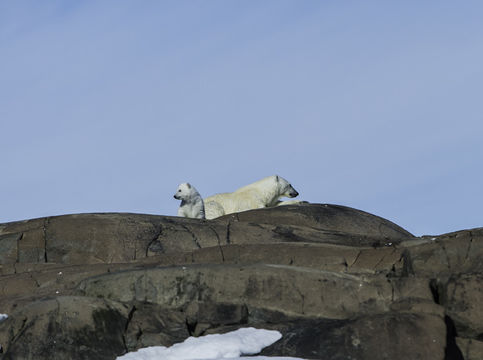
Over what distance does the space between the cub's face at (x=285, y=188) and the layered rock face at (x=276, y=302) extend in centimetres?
1053

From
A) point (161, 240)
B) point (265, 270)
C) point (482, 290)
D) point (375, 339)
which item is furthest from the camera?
point (161, 240)

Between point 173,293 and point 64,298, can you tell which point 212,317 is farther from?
point 64,298

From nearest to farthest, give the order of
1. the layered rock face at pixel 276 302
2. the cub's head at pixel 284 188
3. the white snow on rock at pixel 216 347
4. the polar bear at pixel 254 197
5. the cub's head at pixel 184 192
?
the white snow on rock at pixel 216 347 → the layered rock face at pixel 276 302 → the cub's head at pixel 184 192 → the polar bear at pixel 254 197 → the cub's head at pixel 284 188

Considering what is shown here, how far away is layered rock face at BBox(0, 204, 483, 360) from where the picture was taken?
474 inches

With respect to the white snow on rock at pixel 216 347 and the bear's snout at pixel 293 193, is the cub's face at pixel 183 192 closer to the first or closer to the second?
the bear's snout at pixel 293 193

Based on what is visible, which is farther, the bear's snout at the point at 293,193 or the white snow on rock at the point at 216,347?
the bear's snout at the point at 293,193

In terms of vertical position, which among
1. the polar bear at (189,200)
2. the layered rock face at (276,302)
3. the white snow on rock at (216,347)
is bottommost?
the white snow on rock at (216,347)

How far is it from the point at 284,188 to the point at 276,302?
13.9 metres

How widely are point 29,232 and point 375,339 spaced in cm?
1049

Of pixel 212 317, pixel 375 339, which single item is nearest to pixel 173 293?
pixel 212 317

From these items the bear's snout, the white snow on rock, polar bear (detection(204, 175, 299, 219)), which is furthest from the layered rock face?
the bear's snout

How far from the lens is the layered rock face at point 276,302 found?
1204 cm

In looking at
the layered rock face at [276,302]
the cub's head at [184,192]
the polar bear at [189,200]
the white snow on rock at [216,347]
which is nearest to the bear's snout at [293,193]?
the polar bear at [189,200]

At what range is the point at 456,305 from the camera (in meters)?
12.7
